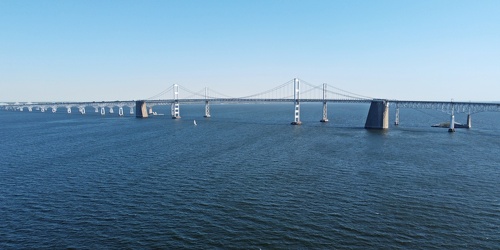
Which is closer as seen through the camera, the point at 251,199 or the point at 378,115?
the point at 251,199

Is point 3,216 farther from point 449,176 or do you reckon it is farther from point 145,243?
point 449,176

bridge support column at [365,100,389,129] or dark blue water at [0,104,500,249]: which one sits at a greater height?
bridge support column at [365,100,389,129]

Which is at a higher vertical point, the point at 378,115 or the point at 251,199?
the point at 378,115

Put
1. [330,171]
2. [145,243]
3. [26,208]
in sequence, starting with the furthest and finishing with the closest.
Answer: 1. [330,171]
2. [26,208]
3. [145,243]

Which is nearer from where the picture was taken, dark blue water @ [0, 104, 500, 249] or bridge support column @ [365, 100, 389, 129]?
dark blue water @ [0, 104, 500, 249]

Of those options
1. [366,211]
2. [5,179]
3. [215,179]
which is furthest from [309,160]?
[5,179]
